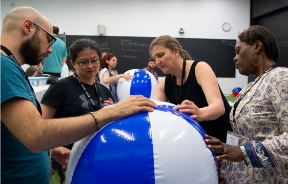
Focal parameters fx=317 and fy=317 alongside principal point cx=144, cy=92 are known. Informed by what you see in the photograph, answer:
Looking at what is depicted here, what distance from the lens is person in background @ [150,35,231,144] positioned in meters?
1.79

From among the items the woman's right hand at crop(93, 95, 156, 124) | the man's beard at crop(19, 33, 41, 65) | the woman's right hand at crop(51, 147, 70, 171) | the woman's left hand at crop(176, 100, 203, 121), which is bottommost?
the woman's right hand at crop(51, 147, 70, 171)

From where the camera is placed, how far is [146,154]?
1036 millimetres

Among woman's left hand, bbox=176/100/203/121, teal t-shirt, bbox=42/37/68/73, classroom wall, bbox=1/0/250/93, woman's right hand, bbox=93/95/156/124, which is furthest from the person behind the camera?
classroom wall, bbox=1/0/250/93

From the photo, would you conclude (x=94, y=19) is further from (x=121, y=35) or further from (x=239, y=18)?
(x=239, y=18)

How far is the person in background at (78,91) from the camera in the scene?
198 centimetres

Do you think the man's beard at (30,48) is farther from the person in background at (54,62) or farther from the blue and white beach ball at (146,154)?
the person in background at (54,62)

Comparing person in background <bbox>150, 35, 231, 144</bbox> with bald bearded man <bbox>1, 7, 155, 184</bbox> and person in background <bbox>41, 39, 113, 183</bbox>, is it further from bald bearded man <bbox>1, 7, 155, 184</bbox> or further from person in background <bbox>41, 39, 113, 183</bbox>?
bald bearded man <bbox>1, 7, 155, 184</bbox>

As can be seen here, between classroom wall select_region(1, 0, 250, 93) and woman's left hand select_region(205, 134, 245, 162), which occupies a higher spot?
classroom wall select_region(1, 0, 250, 93)

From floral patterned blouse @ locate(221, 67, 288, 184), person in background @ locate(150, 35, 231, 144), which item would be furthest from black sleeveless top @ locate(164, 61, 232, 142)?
floral patterned blouse @ locate(221, 67, 288, 184)

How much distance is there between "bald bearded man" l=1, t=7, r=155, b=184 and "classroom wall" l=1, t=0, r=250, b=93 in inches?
284

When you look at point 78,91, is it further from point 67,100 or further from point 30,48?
point 30,48

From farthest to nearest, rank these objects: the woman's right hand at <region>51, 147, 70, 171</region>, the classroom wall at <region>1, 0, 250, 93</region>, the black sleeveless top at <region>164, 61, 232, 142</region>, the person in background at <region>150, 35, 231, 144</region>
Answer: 1. the classroom wall at <region>1, 0, 250, 93</region>
2. the black sleeveless top at <region>164, 61, 232, 142</region>
3. the person in background at <region>150, 35, 231, 144</region>
4. the woman's right hand at <region>51, 147, 70, 171</region>

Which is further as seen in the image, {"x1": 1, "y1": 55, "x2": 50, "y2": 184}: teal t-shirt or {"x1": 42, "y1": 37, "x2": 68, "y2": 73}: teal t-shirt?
{"x1": 42, "y1": 37, "x2": 68, "y2": 73}: teal t-shirt

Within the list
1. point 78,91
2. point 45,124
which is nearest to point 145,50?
point 78,91
